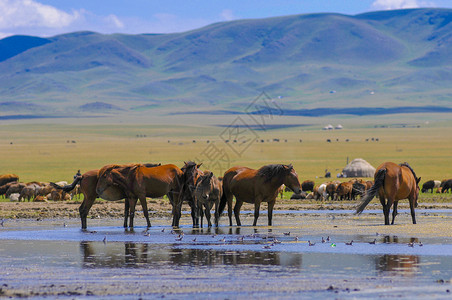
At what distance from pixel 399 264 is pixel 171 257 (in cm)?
415

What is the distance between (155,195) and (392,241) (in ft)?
23.3

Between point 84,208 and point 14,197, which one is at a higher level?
point 14,197

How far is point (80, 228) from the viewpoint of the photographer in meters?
21.5

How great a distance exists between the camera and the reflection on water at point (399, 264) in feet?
42.4

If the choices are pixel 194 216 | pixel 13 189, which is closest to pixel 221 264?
pixel 194 216

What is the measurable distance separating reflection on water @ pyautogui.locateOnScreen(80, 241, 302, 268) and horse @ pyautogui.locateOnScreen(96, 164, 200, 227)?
4.58 m

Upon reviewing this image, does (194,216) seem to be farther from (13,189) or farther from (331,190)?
(13,189)

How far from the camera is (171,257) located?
595 inches

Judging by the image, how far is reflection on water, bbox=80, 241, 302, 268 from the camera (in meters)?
14.2

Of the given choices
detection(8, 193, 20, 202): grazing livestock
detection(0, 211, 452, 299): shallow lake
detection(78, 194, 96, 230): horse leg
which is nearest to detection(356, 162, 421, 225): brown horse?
detection(0, 211, 452, 299): shallow lake

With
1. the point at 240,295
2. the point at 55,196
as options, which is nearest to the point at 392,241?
the point at 240,295

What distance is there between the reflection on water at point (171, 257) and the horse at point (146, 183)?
4.58 m

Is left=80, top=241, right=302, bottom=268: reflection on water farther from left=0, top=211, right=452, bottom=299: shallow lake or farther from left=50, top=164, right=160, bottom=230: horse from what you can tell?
left=50, top=164, right=160, bottom=230: horse

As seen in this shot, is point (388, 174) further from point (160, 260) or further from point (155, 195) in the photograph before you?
point (160, 260)
